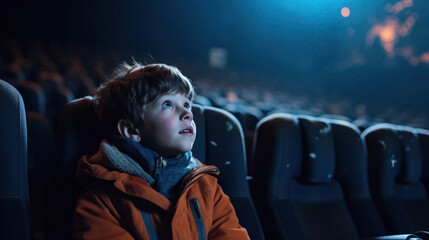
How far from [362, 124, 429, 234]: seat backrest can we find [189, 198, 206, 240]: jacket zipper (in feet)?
2.87

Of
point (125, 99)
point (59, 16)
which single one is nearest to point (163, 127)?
point (125, 99)

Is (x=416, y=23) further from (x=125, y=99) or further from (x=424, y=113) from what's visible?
(x=125, y=99)

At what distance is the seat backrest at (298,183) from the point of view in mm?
1025

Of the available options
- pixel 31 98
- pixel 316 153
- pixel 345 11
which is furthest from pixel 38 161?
pixel 345 11

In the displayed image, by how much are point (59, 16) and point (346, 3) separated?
738 cm

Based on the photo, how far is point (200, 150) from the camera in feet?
3.22

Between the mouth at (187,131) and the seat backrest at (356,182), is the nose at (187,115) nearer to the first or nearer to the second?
the mouth at (187,131)

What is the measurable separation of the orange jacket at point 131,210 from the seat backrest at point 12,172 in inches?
4.5

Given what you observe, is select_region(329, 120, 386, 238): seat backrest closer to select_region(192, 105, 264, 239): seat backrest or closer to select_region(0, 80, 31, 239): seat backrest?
select_region(192, 105, 264, 239): seat backrest

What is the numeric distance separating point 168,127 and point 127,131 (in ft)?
0.39

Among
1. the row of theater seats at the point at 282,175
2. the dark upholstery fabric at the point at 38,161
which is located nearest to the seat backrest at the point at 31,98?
the dark upholstery fabric at the point at 38,161

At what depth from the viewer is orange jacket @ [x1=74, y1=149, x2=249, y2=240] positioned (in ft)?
2.20

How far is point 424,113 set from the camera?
5.21m

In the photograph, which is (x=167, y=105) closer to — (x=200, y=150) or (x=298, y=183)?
(x=200, y=150)
